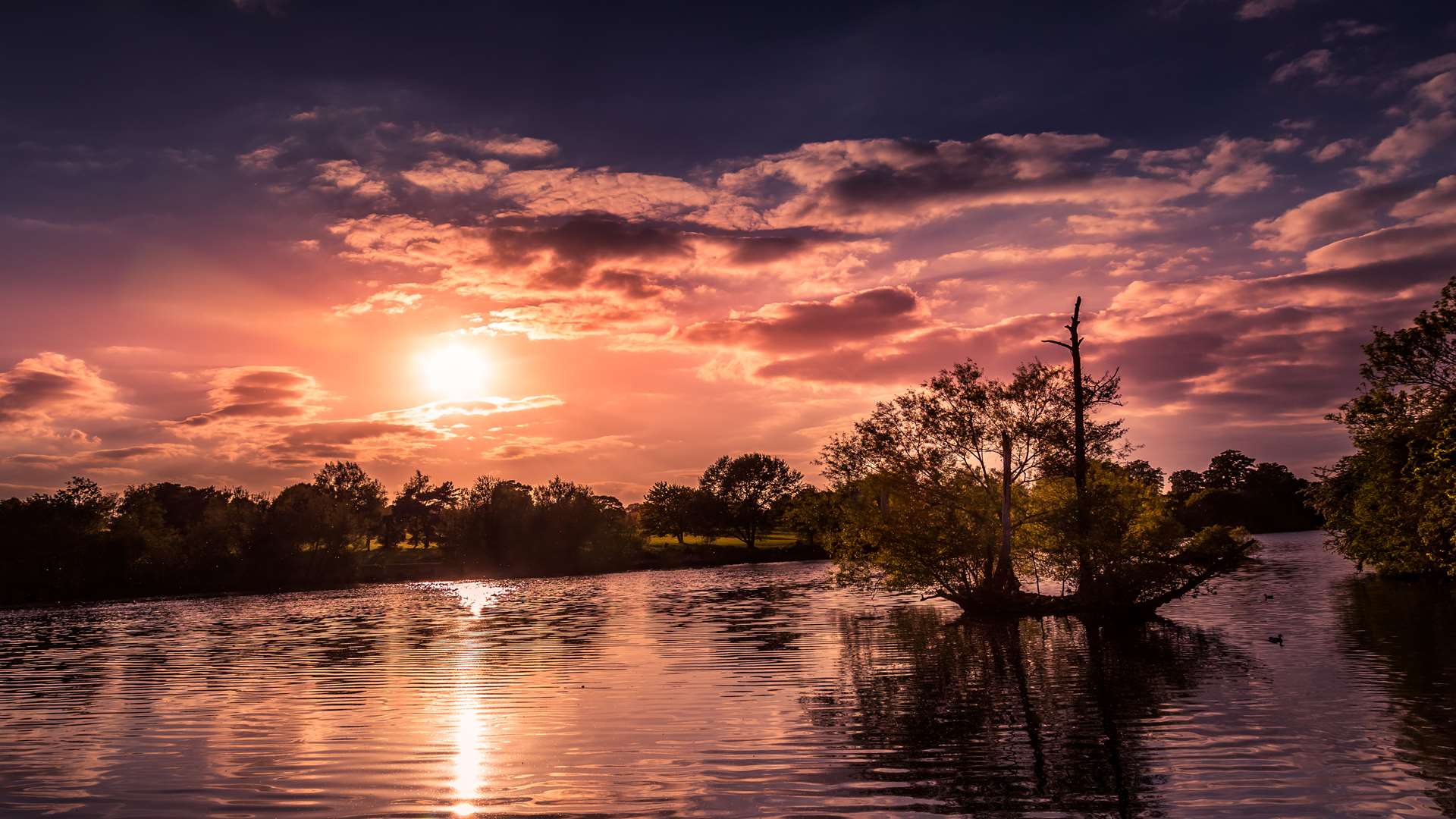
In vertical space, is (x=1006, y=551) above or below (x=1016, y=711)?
above

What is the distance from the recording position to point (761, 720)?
23.1 m

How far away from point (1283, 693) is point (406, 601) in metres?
74.7

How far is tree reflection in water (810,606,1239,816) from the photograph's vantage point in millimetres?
16188

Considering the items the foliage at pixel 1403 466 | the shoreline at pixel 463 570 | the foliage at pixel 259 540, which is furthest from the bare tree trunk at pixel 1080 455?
the foliage at pixel 259 540

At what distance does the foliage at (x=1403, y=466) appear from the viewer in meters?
44.9

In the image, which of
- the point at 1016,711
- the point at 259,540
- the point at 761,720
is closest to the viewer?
the point at 761,720

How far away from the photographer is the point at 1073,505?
4922 cm

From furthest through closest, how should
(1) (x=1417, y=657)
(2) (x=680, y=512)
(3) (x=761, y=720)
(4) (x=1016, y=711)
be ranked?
(2) (x=680, y=512) → (1) (x=1417, y=657) → (4) (x=1016, y=711) → (3) (x=761, y=720)

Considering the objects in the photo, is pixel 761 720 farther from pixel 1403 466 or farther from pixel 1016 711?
pixel 1403 466

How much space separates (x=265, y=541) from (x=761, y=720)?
119 m

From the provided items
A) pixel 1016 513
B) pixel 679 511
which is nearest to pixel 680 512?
pixel 679 511

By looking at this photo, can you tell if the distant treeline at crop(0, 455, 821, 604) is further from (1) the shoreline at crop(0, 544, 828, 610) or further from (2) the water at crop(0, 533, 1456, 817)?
(2) the water at crop(0, 533, 1456, 817)

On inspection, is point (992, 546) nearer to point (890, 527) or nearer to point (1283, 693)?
point (890, 527)

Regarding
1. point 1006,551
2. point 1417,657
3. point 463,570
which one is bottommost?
point 463,570
